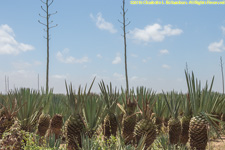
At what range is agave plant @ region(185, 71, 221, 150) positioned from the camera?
5.21m

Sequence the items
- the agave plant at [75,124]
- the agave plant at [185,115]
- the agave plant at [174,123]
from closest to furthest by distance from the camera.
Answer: the agave plant at [75,124] < the agave plant at [185,115] < the agave plant at [174,123]

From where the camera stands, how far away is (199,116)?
5.37 m

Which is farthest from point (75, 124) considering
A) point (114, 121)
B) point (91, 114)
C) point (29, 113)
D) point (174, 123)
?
point (174, 123)

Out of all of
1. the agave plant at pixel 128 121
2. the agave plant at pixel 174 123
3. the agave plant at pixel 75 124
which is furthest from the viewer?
the agave plant at pixel 174 123

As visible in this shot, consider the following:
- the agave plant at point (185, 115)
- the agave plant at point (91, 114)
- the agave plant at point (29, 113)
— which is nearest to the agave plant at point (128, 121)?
the agave plant at point (91, 114)

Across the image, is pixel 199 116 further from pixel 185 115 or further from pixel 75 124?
pixel 75 124

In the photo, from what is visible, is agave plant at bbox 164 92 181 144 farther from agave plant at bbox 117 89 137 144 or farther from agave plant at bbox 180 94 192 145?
agave plant at bbox 117 89 137 144

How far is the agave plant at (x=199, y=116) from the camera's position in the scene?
17.1 feet

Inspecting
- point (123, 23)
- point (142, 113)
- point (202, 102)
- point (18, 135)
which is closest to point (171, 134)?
point (202, 102)

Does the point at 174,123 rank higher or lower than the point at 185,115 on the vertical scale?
lower

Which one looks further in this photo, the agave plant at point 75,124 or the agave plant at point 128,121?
the agave plant at point 128,121

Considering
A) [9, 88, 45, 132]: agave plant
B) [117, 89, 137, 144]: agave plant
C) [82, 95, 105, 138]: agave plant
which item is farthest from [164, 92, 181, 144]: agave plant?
[9, 88, 45, 132]: agave plant

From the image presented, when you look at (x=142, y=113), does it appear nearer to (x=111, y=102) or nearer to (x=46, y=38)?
(x=111, y=102)

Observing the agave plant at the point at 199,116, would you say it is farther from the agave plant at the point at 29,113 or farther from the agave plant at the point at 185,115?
the agave plant at the point at 29,113
